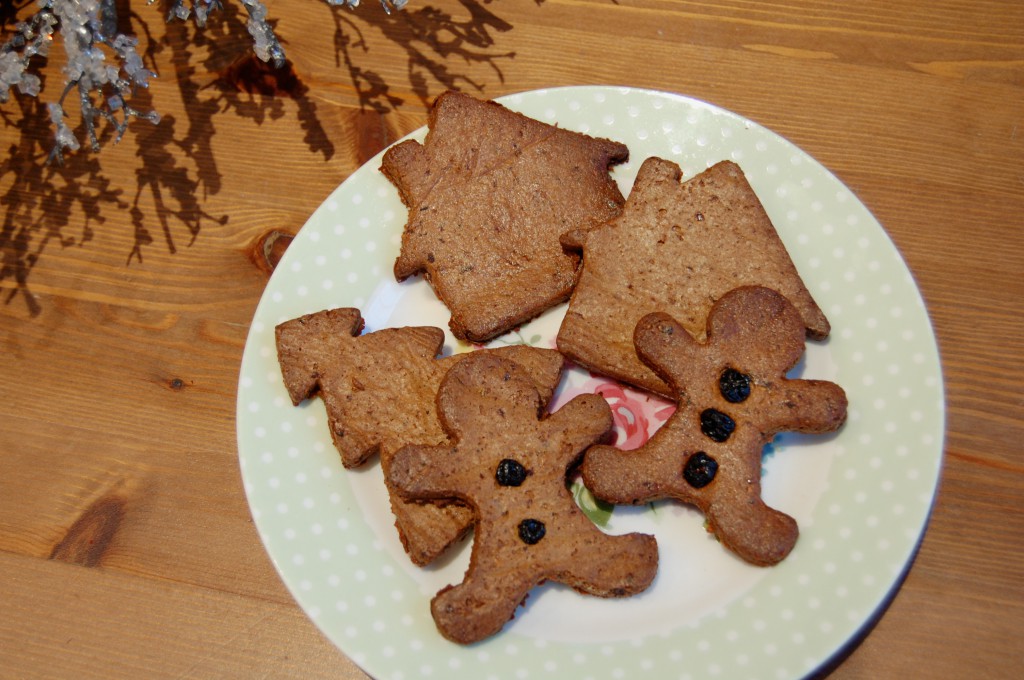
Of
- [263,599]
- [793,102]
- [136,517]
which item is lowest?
[136,517]

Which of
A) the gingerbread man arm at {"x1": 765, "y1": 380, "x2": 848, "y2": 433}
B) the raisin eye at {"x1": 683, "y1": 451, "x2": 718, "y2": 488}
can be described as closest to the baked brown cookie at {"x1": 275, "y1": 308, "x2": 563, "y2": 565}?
the raisin eye at {"x1": 683, "y1": 451, "x2": 718, "y2": 488}

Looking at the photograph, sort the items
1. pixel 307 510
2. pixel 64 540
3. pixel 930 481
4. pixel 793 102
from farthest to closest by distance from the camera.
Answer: pixel 793 102 → pixel 64 540 → pixel 307 510 → pixel 930 481

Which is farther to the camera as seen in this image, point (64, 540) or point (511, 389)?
point (64, 540)

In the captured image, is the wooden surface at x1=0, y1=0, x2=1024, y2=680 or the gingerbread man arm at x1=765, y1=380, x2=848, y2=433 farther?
the wooden surface at x1=0, y1=0, x2=1024, y2=680

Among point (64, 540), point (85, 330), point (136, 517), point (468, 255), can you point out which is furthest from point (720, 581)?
point (85, 330)

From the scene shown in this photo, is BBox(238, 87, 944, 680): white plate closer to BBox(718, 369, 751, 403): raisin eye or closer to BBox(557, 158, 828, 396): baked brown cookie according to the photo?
BBox(557, 158, 828, 396): baked brown cookie

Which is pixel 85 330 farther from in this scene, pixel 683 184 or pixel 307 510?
pixel 683 184

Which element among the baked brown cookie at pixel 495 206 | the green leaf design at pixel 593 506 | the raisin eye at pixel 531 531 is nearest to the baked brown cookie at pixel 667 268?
the baked brown cookie at pixel 495 206
